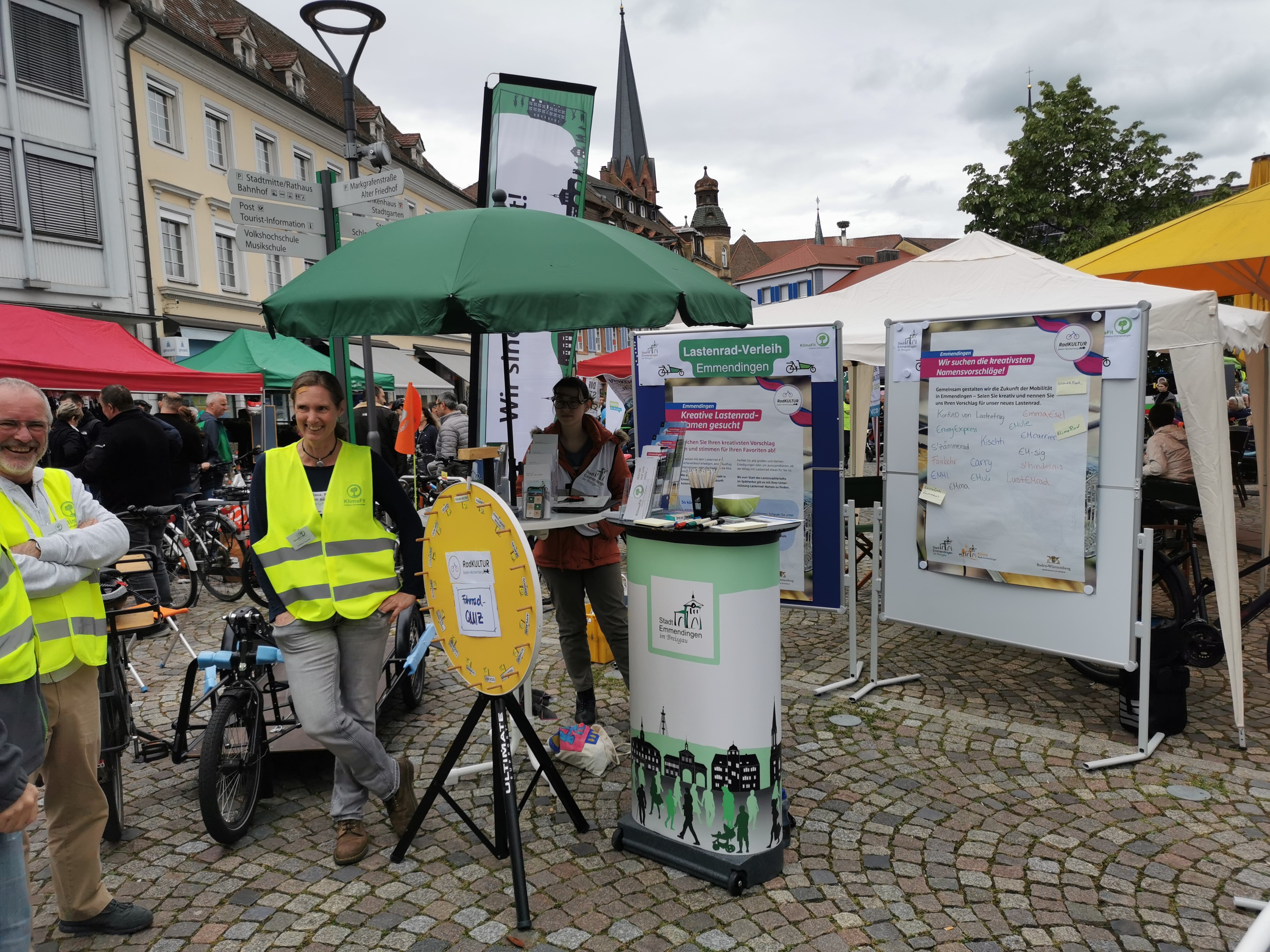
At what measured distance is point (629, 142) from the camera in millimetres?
73312

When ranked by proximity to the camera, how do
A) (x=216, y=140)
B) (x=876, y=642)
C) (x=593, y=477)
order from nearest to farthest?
(x=593, y=477) → (x=876, y=642) → (x=216, y=140)

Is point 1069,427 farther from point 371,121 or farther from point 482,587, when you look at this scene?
point 371,121

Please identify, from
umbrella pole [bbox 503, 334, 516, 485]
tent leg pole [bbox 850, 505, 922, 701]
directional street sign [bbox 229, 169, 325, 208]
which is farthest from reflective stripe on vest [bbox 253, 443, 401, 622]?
tent leg pole [bbox 850, 505, 922, 701]

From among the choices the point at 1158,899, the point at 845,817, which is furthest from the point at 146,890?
the point at 1158,899

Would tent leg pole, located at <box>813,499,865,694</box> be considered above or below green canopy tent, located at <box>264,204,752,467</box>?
below

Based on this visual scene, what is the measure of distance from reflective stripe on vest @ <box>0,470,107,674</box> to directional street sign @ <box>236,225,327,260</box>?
2.33 metres

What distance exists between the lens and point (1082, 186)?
2184 cm

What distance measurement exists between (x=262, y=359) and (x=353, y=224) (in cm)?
921

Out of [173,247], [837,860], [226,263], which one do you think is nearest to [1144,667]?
[837,860]

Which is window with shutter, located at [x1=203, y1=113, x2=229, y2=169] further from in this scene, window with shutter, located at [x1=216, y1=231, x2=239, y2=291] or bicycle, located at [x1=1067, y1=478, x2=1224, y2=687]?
bicycle, located at [x1=1067, y1=478, x2=1224, y2=687]

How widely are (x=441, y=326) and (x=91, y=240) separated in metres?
19.8

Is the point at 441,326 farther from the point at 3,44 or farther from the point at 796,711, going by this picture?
the point at 3,44

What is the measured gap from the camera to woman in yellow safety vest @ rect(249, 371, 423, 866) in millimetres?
3268

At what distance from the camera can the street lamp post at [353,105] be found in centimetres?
524
